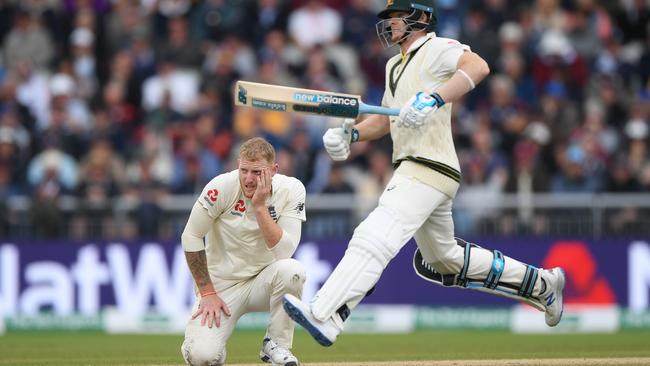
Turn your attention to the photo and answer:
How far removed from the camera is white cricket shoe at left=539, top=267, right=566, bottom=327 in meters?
7.75

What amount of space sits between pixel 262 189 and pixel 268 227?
23cm

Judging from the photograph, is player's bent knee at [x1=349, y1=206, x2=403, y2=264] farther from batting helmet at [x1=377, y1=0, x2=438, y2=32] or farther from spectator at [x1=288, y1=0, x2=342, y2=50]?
spectator at [x1=288, y1=0, x2=342, y2=50]

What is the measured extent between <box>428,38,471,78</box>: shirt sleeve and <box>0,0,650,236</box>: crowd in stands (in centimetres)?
565

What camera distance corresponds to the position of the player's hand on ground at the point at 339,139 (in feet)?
23.7

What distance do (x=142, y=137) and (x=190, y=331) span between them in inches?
283

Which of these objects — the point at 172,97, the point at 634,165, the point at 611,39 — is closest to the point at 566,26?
the point at 611,39

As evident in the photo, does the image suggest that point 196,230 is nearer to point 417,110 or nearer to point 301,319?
point 301,319

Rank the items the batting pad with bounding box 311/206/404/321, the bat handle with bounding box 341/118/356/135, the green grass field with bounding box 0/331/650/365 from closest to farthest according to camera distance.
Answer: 1. the batting pad with bounding box 311/206/404/321
2. the bat handle with bounding box 341/118/356/135
3. the green grass field with bounding box 0/331/650/365

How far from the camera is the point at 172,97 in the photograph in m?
14.7

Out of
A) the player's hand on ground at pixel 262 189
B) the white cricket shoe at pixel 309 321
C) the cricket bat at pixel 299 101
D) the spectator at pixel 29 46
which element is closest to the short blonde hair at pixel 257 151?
the player's hand on ground at pixel 262 189

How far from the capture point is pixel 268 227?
7055mm

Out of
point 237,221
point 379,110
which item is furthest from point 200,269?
point 379,110

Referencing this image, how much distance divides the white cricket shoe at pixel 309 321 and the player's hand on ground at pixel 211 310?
662mm

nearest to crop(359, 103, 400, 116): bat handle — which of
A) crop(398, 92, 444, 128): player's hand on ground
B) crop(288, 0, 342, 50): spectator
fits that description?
crop(398, 92, 444, 128): player's hand on ground
